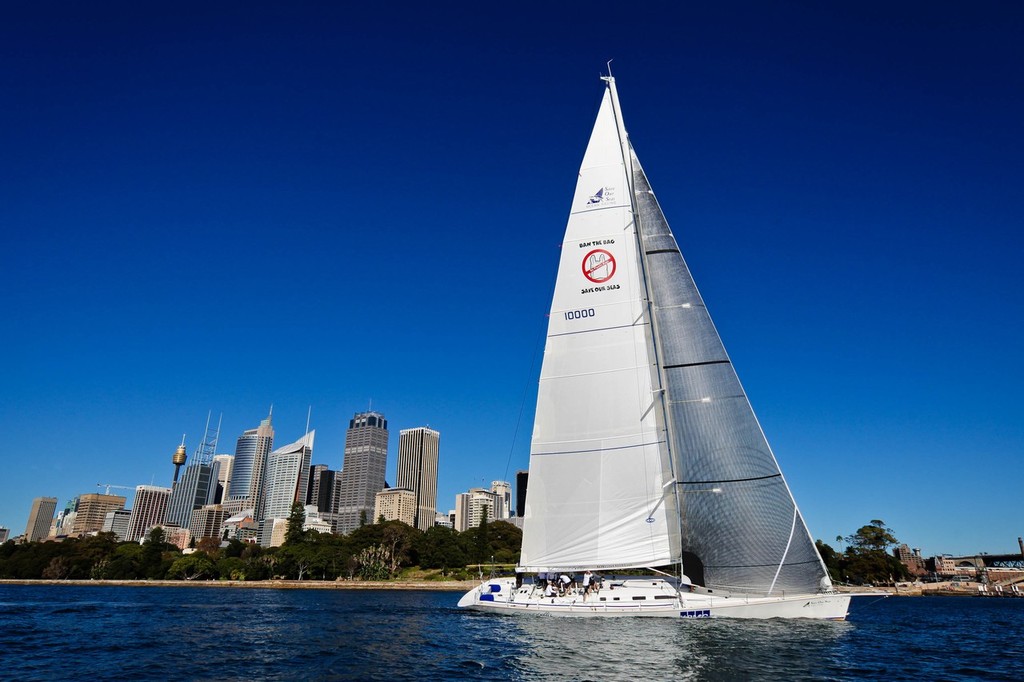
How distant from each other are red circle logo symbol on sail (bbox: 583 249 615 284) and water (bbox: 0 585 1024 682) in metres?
14.5

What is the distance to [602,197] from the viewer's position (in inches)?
1211

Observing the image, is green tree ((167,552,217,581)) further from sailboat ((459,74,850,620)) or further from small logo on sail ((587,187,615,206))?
small logo on sail ((587,187,615,206))

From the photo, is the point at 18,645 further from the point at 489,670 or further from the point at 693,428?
the point at 693,428

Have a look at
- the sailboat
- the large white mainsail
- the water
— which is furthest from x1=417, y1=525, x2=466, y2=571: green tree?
the large white mainsail

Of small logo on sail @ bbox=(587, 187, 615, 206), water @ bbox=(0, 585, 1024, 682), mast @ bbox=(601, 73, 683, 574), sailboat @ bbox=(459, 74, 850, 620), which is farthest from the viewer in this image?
small logo on sail @ bbox=(587, 187, 615, 206)

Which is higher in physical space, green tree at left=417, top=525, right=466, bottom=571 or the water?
green tree at left=417, top=525, right=466, bottom=571

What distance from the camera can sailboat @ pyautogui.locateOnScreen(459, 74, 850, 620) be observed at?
80.8 feet

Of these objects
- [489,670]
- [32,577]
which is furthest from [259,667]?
[32,577]

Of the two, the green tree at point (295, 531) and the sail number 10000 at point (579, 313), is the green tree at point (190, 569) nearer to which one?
the green tree at point (295, 531)

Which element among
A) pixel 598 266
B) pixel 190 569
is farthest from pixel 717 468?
pixel 190 569

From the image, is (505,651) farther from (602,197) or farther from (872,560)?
(872,560)

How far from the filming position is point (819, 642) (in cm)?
2138

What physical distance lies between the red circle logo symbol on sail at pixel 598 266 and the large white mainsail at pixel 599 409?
5cm

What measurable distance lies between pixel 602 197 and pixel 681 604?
17919mm
